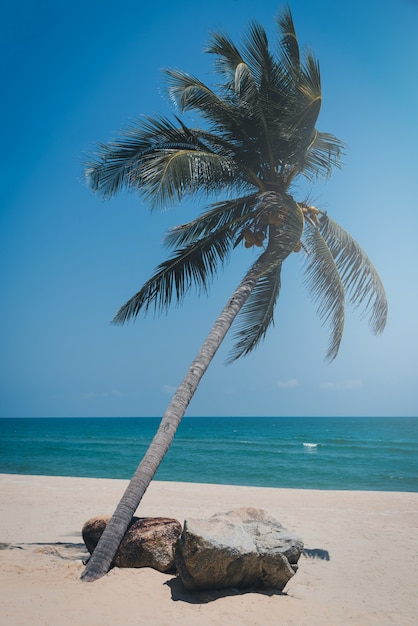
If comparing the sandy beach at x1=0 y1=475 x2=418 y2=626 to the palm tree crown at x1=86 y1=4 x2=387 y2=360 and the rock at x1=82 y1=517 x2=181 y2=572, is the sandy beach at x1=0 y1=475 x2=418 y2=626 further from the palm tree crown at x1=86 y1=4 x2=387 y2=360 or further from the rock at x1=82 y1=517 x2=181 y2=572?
the palm tree crown at x1=86 y1=4 x2=387 y2=360

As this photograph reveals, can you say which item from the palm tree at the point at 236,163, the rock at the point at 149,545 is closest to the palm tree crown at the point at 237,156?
the palm tree at the point at 236,163

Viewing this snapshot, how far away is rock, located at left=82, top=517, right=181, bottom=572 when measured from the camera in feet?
19.6

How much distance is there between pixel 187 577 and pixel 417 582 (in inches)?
134

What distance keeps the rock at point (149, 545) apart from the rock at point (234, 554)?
1.53ft

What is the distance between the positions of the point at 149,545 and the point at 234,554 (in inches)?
48.9

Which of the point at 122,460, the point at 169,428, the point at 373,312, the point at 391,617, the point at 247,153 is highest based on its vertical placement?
the point at 247,153

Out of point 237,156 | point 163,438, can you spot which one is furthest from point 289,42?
point 163,438

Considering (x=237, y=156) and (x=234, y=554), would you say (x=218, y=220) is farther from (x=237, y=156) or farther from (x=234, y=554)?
(x=234, y=554)

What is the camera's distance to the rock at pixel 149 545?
19.6 ft

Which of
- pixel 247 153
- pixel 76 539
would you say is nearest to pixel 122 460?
pixel 76 539

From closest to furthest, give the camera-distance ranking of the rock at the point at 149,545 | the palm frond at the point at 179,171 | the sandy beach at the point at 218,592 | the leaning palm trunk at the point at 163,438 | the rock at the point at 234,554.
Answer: the sandy beach at the point at 218,592
the rock at the point at 234,554
the leaning palm trunk at the point at 163,438
the rock at the point at 149,545
the palm frond at the point at 179,171

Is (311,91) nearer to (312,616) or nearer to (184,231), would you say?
(184,231)

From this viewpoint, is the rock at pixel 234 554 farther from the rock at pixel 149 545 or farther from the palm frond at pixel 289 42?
the palm frond at pixel 289 42

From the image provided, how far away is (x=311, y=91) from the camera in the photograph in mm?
7734
